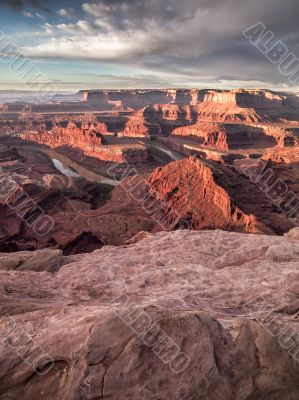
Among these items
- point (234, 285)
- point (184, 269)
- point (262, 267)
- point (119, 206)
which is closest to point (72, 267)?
point (184, 269)

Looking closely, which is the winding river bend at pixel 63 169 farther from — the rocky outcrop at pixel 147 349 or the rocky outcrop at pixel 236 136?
the rocky outcrop at pixel 147 349

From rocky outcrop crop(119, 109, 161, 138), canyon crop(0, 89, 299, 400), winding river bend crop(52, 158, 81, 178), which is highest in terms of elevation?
canyon crop(0, 89, 299, 400)

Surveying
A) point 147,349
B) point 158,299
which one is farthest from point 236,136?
point 147,349

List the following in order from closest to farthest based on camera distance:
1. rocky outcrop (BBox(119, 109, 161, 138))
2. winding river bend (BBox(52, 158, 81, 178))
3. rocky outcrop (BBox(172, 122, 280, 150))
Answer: winding river bend (BBox(52, 158, 81, 178)) → rocky outcrop (BBox(172, 122, 280, 150)) → rocky outcrop (BBox(119, 109, 161, 138))

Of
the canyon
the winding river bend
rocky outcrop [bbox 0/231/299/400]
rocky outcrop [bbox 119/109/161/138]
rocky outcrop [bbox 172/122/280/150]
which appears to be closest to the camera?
rocky outcrop [bbox 0/231/299/400]

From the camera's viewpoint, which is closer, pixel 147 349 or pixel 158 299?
pixel 147 349

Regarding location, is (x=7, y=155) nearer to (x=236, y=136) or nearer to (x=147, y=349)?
(x=236, y=136)

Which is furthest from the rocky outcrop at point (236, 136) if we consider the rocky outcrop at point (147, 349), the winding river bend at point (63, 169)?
the rocky outcrop at point (147, 349)

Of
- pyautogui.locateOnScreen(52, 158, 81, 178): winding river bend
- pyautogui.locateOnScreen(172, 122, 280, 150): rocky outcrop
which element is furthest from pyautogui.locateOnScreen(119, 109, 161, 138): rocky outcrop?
pyautogui.locateOnScreen(52, 158, 81, 178): winding river bend

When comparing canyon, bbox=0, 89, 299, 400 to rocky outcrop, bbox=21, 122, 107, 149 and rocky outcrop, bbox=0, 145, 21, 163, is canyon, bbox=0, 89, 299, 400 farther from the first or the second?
rocky outcrop, bbox=21, 122, 107, 149

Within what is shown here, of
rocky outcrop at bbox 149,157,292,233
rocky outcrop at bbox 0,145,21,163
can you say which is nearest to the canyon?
rocky outcrop at bbox 149,157,292,233

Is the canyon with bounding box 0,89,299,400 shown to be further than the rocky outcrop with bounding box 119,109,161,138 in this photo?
No

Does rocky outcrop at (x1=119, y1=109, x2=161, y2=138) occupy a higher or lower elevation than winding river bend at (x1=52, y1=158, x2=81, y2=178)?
higher

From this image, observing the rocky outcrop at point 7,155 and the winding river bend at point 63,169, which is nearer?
the rocky outcrop at point 7,155
